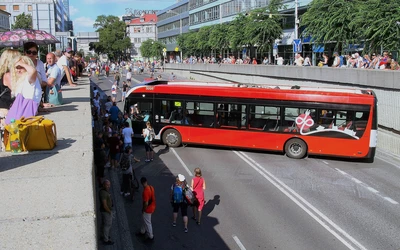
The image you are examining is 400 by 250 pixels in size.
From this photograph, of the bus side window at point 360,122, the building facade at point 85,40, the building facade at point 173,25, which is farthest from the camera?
the building facade at point 85,40

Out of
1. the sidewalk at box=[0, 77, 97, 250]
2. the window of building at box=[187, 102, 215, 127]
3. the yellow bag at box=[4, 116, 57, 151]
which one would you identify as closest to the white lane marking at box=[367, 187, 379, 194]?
the window of building at box=[187, 102, 215, 127]

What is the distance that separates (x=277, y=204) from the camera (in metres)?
13.6

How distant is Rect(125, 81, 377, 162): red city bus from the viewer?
1906cm

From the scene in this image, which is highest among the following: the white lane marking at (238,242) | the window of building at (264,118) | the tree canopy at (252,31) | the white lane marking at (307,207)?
the tree canopy at (252,31)

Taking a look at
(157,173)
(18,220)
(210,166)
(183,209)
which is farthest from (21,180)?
(210,166)

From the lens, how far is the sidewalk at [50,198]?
13.2ft

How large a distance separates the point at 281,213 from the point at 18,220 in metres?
9.39

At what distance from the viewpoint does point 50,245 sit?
12.7 feet

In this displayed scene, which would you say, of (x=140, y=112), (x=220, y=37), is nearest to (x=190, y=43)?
(x=220, y=37)

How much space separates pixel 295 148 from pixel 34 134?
14486mm

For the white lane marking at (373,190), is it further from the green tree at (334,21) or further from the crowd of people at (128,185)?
the green tree at (334,21)

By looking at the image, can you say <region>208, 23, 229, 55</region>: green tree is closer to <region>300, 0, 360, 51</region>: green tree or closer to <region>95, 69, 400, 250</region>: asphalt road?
<region>300, 0, 360, 51</region>: green tree

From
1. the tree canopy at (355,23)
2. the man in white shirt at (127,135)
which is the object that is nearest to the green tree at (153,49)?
the tree canopy at (355,23)

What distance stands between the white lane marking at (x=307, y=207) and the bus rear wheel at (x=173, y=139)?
12.8ft
